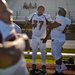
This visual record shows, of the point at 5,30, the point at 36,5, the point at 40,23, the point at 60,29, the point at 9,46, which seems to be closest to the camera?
the point at 9,46

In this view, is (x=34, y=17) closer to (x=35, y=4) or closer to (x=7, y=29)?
(x=7, y=29)

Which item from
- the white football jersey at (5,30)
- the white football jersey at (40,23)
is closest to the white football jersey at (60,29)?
the white football jersey at (40,23)

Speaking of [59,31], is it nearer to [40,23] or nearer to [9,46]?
[40,23]

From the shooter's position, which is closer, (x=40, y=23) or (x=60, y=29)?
(x=60, y=29)

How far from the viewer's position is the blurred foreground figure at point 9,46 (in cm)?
77

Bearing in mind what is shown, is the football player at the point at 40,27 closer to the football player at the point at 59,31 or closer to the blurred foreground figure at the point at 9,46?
the football player at the point at 59,31

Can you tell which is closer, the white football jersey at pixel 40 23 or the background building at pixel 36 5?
the white football jersey at pixel 40 23

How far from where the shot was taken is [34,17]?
4.83m

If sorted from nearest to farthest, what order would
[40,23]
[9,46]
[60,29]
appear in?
1. [9,46]
2. [60,29]
3. [40,23]

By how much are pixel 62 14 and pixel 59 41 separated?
63 centimetres

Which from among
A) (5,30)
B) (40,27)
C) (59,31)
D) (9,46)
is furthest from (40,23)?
(9,46)

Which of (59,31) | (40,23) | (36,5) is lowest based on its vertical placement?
(59,31)

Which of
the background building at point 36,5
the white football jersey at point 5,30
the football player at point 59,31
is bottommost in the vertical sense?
the football player at point 59,31

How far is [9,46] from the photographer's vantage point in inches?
30.9
